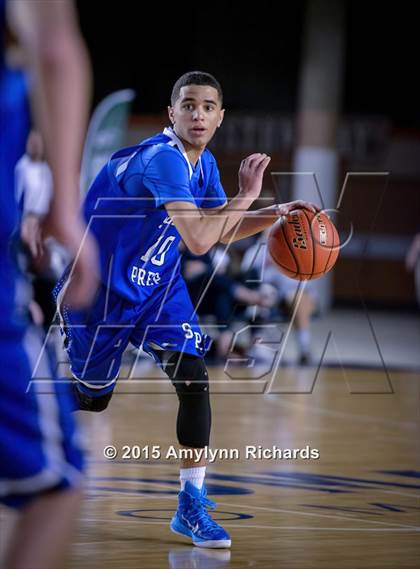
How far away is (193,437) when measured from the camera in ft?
13.1

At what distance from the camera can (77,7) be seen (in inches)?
814

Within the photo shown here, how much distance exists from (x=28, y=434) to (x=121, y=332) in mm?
2062

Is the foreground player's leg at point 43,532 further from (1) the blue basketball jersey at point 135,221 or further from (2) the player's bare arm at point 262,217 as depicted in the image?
(2) the player's bare arm at point 262,217

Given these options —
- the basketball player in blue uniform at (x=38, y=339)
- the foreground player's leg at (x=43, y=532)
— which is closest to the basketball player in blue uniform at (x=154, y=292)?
the basketball player in blue uniform at (x=38, y=339)

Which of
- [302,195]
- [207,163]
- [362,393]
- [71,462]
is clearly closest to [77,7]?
[302,195]

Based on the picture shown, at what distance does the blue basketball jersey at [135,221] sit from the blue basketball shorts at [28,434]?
6.35 ft

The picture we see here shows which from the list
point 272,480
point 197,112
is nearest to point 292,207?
point 197,112

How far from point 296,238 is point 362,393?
4.78 metres

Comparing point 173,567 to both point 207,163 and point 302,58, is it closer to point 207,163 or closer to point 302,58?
point 207,163

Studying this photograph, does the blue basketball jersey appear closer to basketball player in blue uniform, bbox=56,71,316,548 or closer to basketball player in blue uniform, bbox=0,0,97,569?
basketball player in blue uniform, bbox=56,71,316,548

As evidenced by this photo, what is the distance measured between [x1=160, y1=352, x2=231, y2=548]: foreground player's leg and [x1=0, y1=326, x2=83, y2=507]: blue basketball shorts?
1.95 meters

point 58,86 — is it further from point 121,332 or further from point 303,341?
point 303,341

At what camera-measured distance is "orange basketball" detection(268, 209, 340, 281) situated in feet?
14.1

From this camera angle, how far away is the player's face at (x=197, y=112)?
3992 mm
